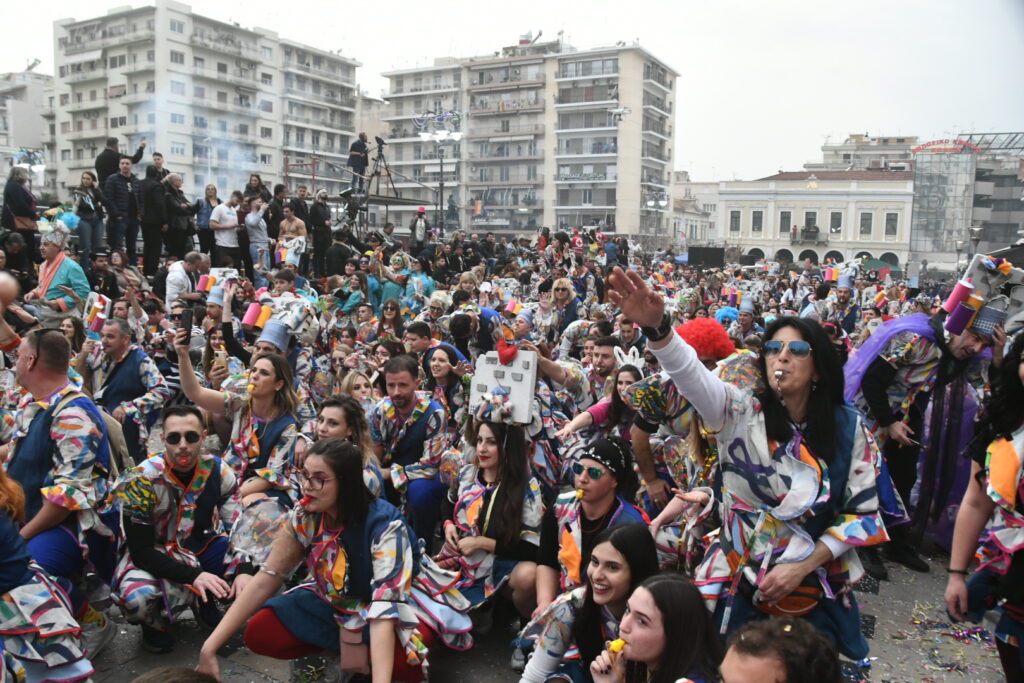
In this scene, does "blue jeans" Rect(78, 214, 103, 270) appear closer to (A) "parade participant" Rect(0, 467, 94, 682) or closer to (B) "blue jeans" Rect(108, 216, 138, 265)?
(B) "blue jeans" Rect(108, 216, 138, 265)

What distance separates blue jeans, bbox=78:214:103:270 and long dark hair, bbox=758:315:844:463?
1136cm

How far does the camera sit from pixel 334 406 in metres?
4.20

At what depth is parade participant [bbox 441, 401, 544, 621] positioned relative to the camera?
13.2 ft

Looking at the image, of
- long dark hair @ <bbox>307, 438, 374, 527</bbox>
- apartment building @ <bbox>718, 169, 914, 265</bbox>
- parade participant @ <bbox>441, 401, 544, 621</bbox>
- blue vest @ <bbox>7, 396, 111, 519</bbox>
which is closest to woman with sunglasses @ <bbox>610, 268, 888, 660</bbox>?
long dark hair @ <bbox>307, 438, 374, 527</bbox>

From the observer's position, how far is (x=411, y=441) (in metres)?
4.93

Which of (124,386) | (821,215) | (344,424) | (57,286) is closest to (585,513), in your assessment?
(344,424)

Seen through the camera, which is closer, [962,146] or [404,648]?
[404,648]

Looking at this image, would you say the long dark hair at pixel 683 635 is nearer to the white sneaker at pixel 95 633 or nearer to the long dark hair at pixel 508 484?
A: the long dark hair at pixel 508 484

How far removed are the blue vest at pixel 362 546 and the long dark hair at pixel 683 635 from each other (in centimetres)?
135

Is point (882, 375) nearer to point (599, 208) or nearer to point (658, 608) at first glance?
point (658, 608)

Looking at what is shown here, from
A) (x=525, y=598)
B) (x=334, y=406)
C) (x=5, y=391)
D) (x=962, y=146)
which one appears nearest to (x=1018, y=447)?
(x=525, y=598)

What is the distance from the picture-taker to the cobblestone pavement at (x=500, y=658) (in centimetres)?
377

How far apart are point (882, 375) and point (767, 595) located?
120 inches

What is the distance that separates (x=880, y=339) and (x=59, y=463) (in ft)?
15.7
